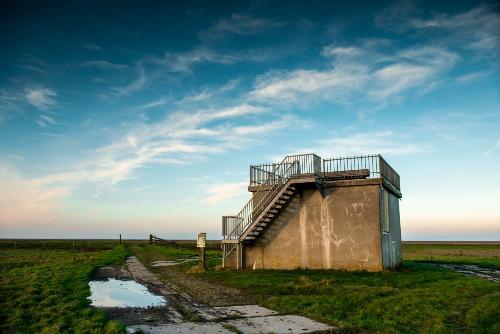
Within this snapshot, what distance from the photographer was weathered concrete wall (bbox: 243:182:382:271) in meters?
19.2

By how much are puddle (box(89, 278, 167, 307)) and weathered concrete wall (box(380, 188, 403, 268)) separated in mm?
11387

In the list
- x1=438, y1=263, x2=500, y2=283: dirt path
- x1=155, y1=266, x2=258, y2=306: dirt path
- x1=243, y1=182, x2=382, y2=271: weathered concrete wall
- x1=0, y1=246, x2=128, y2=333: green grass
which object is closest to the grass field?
x1=0, y1=246, x2=128, y2=333: green grass

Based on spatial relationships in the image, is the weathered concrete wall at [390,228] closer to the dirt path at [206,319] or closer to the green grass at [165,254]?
the dirt path at [206,319]

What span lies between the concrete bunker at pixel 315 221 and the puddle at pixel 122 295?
686 cm

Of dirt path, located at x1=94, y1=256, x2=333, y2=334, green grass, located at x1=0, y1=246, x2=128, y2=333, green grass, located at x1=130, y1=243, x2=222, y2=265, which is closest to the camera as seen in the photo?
dirt path, located at x1=94, y1=256, x2=333, y2=334

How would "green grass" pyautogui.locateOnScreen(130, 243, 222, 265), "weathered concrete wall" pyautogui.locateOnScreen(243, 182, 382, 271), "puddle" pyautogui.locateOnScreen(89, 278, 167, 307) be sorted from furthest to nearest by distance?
"green grass" pyautogui.locateOnScreen(130, 243, 222, 265) < "weathered concrete wall" pyautogui.locateOnScreen(243, 182, 382, 271) < "puddle" pyautogui.locateOnScreen(89, 278, 167, 307)

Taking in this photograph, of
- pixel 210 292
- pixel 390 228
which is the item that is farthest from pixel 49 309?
pixel 390 228

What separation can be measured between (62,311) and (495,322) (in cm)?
1067

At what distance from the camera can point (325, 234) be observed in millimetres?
20141

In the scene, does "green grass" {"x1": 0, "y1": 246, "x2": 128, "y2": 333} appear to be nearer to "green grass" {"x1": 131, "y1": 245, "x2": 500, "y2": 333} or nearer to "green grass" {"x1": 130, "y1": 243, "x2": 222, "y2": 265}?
"green grass" {"x1": 131, "y1": 245, "x2": 500, "y2": 333}

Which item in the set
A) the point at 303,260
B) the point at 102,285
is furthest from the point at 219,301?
the point at 303,260

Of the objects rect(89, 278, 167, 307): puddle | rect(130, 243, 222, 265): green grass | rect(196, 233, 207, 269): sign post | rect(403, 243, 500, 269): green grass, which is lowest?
rect(403, 243, 500, 269): green grass

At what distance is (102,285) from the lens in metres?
16.2

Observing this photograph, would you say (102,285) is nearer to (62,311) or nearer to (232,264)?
(62,311)
